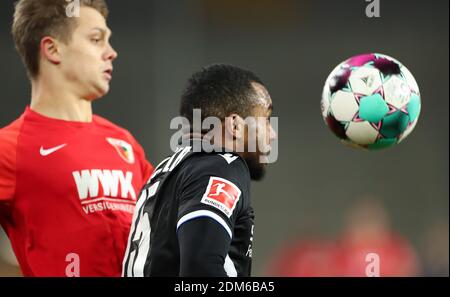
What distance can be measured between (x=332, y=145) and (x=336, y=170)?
1.25ft

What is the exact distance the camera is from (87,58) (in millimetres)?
4453

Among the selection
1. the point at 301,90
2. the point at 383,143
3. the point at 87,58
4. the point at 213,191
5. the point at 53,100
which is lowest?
the point at 213,191

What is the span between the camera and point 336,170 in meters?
11.5

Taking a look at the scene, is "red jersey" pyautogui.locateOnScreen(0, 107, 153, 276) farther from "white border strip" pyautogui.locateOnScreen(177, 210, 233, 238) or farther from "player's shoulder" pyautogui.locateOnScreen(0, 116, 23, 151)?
"white border strip" pyautogui.locateOnScreen(177, 210, 233, 238)

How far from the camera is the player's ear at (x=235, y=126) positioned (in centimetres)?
355

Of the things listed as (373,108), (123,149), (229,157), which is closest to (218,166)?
(229,157)

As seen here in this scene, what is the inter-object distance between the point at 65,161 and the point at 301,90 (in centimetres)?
771

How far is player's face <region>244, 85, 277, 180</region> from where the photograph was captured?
3.62 metres

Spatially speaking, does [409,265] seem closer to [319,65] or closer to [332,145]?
[332,145]

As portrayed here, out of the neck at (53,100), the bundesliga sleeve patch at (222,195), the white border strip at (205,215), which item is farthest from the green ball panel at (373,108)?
the neck at (53,100)

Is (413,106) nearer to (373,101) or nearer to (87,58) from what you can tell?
(373,101)

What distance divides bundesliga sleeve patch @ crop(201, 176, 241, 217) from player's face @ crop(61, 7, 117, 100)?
1.46 m

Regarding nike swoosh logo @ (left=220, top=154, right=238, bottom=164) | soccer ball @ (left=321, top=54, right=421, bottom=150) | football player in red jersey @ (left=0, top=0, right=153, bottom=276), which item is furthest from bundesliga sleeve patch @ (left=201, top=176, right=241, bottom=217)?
football player in red jersey @ (left=0, top=0, right=153, bottom=276)
